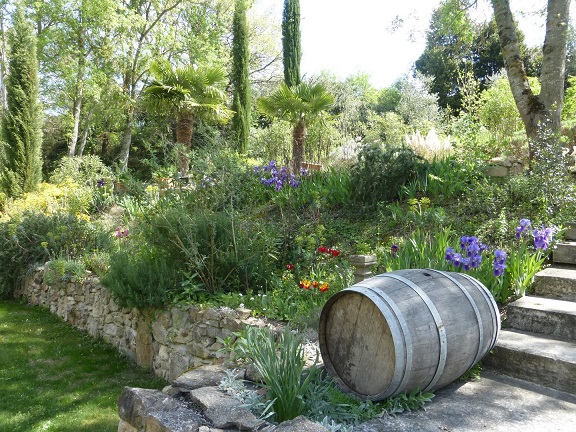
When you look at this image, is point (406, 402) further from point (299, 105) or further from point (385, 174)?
point (299, 105)

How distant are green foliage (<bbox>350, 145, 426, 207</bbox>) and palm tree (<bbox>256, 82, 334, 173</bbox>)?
3282 mm

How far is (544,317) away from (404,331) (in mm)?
1516

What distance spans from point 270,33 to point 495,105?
43.1 ft

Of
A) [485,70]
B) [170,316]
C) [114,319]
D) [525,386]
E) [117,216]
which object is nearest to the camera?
[525,386]

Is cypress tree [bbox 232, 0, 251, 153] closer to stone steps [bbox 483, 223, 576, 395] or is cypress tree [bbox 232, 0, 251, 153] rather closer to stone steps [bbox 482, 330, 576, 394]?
stone steps [bbox 483, 223, 576, 395]

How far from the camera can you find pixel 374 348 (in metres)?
2.27

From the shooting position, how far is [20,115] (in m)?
11.8

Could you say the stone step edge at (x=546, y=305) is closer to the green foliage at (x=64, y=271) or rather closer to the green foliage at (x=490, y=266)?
the green foliage at (x=490, y=266)

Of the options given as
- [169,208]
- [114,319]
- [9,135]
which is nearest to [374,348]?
[169,208]

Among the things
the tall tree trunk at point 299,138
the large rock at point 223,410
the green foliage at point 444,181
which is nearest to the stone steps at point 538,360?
the large rock at point 223,410

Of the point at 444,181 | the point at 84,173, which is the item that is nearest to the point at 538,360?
the point at 444,181

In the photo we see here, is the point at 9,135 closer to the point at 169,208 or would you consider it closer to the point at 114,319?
the point at 114,319

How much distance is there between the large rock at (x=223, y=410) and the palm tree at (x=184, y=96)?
8.97m

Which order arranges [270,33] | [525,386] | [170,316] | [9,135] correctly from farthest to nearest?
1. [270,33]
2. [9,135]
3. [170,316]
4. [525,386]
